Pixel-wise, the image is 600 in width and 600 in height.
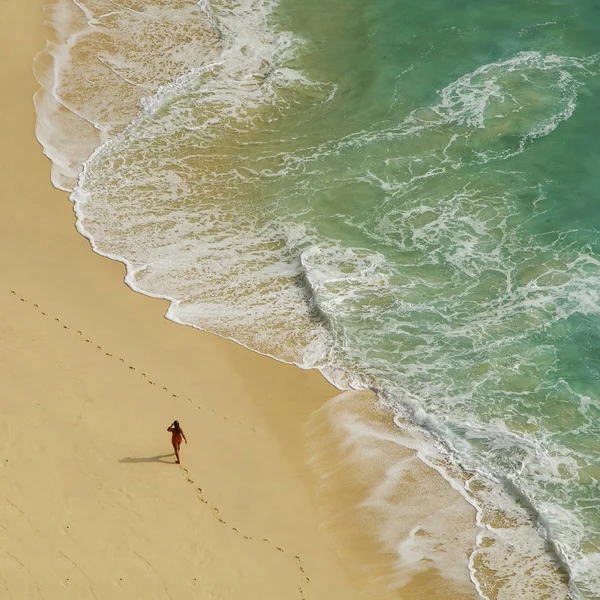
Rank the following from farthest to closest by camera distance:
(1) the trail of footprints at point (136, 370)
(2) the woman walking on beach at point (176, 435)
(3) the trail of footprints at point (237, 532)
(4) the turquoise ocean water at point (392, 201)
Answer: (4) the turquoise ocean water at point (392, 201) < (1) the trail of footprints at point (136, 370) < (2) the woman walking on beach at point (176, 435) < (3) the trail of footprints at point (237, 532)

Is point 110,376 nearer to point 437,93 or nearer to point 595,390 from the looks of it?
point 595,390

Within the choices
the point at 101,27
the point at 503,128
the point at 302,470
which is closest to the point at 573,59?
the point at 503,128

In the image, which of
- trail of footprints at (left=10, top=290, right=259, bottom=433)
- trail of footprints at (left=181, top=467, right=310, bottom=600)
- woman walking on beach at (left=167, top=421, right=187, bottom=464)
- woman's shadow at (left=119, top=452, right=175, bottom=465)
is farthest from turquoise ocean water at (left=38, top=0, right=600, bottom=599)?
woman's shadow at (left=119, top=452, right=175, bottom=465)

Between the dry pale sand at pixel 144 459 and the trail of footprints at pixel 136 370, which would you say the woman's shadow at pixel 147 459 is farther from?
the trail of footprints at pixel 136 370

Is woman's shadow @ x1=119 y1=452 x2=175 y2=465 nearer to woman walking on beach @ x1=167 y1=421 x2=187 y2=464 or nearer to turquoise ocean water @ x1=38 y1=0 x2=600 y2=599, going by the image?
woman walking on beach @ x1=167 y1=421 x2=187 y2=464

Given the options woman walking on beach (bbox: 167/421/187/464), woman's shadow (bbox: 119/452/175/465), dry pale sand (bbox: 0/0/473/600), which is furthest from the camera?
woman's shadow (bbox: 119/452/175/465)

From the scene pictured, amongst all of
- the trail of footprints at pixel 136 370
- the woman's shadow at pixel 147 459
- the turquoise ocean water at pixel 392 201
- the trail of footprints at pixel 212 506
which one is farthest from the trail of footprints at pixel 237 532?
the turquoise ocean water at pixel 392 201

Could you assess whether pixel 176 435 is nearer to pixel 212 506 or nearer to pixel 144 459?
pixel 144 459

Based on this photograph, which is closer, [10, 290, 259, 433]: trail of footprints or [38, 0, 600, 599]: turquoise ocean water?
[10, 290, 259, 433]: trail of footprints
